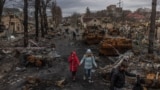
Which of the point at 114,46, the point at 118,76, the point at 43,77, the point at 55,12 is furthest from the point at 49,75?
the point at 55,12

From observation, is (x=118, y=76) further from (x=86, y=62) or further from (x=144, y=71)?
(x=144, y=71)

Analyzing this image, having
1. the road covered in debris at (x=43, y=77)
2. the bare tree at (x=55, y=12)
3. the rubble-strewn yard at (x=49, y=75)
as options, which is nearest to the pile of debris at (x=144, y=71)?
the rubble-strewn yard at (x=49, y=75)

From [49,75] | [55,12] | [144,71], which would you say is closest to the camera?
[144,71]

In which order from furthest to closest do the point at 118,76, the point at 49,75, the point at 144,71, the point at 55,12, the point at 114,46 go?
the point at 55,12, the point at 114,46, the point at 49,75, the point at 144,71, the point at 118,76

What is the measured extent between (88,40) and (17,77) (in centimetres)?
2380

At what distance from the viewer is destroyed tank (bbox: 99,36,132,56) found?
2783 centimetres

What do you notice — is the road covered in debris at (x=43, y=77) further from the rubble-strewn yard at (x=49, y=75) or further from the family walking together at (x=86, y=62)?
the family walking together at (x=86, y=62)

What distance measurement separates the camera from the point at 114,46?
28.4 metres

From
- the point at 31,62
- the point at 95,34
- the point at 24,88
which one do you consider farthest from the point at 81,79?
the point at 95,34

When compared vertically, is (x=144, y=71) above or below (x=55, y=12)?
below

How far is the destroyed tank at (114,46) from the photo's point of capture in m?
27.8

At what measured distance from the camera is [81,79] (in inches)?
708

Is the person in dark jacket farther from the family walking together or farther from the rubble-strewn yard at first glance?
the family walking together

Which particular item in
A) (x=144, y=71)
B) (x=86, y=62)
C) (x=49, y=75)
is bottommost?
(x=49, y=75)
